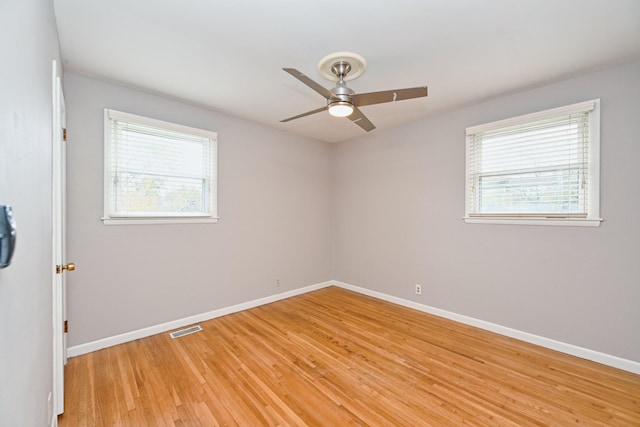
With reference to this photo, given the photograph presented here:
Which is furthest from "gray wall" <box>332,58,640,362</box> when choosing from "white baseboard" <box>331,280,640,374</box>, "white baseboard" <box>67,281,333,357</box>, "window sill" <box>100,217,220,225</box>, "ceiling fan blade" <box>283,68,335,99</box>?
"window sill" <box>100,217,220,225</box>

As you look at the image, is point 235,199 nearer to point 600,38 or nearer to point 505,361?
point 505,361

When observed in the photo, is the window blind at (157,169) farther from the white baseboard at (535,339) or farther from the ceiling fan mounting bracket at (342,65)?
the white baseboard at (535,339)

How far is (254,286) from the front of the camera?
4.00m

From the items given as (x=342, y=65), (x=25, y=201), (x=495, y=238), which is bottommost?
(x=495, y=238)

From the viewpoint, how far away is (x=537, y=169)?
2.90m

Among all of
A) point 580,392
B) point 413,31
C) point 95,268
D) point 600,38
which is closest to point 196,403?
point 95,268

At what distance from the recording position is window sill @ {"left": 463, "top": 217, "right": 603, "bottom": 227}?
103 inches

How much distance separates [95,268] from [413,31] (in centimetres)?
349

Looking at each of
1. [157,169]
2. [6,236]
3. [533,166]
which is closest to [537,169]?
[533,166]

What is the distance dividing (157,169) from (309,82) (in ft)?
7.01

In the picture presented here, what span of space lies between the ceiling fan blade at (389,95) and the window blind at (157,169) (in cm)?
214

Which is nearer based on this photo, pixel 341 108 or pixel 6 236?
pixel 6 236

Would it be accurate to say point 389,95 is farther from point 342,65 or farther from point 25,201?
point 25,201

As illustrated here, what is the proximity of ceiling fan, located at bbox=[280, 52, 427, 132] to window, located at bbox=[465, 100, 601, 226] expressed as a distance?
5.46 feet
